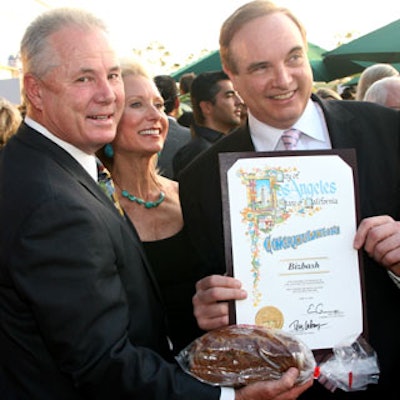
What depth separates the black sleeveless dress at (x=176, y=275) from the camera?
A: 2.81m

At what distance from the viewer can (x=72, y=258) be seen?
5.15 ft

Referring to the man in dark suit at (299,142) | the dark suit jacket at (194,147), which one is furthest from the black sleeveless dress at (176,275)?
the dark suit jacket at (194,147)

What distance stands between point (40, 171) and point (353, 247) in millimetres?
1070

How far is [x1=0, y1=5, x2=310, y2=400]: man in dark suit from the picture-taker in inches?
61.9

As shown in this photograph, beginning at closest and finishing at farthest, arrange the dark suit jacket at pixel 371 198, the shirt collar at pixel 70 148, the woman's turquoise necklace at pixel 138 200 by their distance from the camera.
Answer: the shirt collar at pixel 70 148 < the dark suit jacket at pixel 371 198 < the woman's turquoise necklace at pixel 138 200

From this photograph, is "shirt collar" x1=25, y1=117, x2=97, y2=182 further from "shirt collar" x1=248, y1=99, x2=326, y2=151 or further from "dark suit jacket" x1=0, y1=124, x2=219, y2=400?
Answer: "shirt collar" x1=248, y1=99, x2=326, y2=151

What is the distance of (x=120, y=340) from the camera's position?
64.6 inches

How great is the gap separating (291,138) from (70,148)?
90cm

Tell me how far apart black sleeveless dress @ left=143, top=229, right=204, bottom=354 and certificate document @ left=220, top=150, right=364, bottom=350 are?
94 cm

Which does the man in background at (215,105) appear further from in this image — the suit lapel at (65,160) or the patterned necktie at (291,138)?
the suit lapel at (65,160)

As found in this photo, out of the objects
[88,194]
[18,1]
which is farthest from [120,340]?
[18,1]

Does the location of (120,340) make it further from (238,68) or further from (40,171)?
(238,68)
